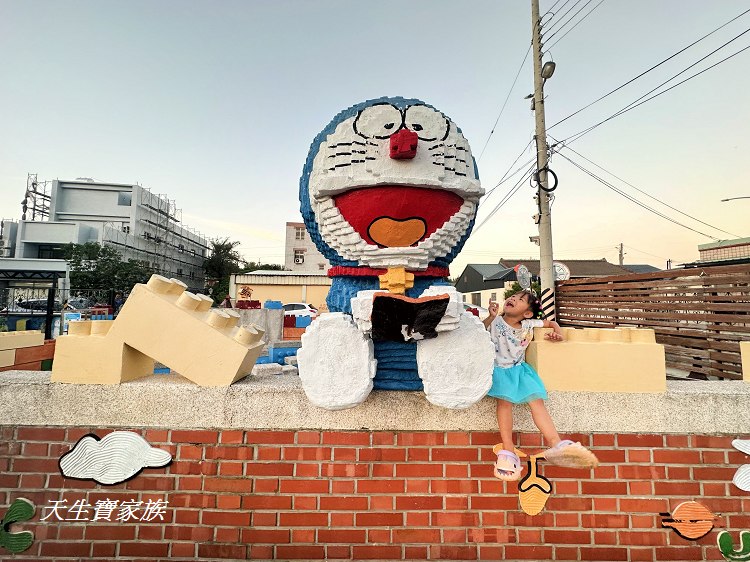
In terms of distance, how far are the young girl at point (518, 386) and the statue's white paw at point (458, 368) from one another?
182 mm

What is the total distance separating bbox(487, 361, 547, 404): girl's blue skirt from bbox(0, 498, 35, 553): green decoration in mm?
2367

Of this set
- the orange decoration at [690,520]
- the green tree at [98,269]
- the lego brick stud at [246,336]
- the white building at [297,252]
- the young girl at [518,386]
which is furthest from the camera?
the white building at [297,252]

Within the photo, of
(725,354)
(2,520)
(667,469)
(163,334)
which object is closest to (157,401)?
(163,334)

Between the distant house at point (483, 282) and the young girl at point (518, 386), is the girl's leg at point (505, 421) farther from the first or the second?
the distant house at point (483, 282)

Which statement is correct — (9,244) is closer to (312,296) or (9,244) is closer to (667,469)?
(312,296)

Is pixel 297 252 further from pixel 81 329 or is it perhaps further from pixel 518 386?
pixel 518 386

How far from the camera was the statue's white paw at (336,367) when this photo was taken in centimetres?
178

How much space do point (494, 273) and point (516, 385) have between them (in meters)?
30.2

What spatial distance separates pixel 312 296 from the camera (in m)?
20.8

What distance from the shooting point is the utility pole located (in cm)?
820

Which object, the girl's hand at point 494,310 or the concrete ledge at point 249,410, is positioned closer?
the concrete ledge at point 249,410

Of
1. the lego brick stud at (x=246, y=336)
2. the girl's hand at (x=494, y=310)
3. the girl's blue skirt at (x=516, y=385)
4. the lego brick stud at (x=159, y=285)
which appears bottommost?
the girl's blue skirt at (x=516, y=385)

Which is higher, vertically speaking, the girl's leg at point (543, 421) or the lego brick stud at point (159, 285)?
the lego brick stud at point (159, 285)

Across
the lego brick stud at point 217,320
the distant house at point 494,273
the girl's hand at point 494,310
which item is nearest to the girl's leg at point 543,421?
the girl's hand at point 494,310
